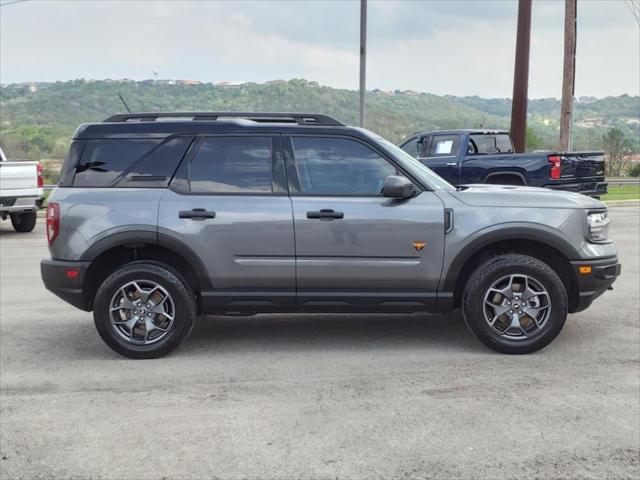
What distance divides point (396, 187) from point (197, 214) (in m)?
1.58

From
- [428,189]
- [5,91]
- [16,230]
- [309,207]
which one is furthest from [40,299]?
[5,91]

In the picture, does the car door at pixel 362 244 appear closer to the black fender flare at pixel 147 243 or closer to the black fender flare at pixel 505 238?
the black fender flare at pixel 505 238

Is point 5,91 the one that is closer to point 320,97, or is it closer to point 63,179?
point 320,97

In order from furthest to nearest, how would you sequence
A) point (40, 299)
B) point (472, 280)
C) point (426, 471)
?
point (40, 299)
point (472, 280)
point (426, 471)

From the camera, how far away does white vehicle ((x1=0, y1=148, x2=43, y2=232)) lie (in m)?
13.6

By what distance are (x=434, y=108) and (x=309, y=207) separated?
172 ft

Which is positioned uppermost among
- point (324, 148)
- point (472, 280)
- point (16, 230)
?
point (324, 148)

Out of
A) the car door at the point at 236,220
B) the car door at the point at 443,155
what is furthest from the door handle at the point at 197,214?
the car door at the point at 443,155

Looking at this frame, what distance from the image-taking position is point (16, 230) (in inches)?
591

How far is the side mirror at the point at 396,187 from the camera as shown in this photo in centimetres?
541

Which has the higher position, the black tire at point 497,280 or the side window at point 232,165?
the side window at point 232,165

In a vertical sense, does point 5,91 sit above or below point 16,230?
above

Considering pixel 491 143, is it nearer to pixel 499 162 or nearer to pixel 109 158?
pixel 499 162

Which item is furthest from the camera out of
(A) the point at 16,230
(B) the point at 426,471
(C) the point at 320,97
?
(C) the point at 320,97
